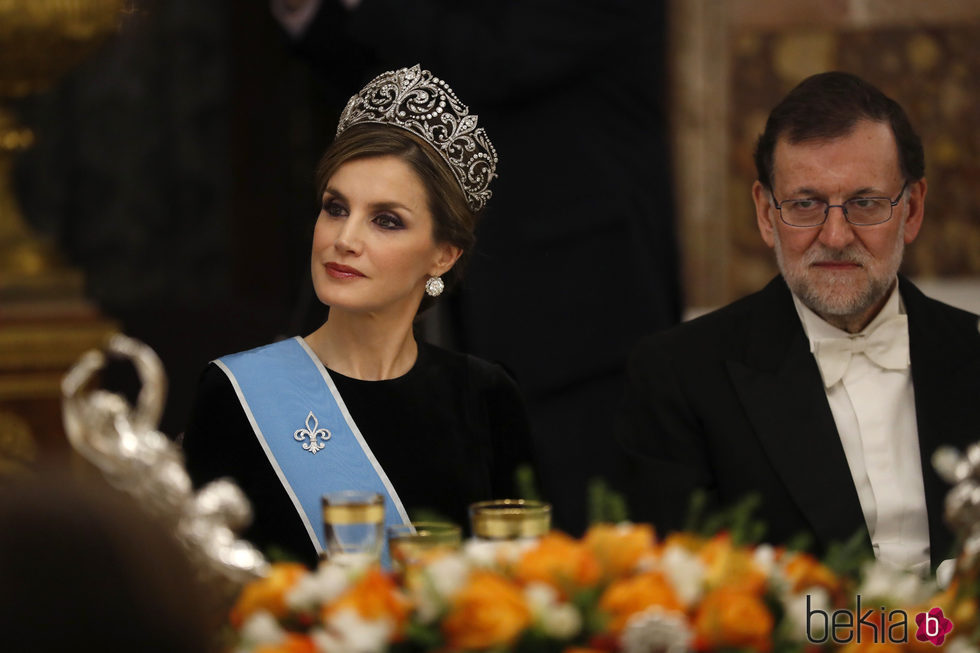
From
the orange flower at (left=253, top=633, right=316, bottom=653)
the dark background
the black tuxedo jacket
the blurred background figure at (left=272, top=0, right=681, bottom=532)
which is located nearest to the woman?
the black tuxedo jacket

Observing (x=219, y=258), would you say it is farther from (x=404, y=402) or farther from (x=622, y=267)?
(x=404, y=402)

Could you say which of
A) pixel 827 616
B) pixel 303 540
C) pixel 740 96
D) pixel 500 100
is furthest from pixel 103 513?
pixel 740 96

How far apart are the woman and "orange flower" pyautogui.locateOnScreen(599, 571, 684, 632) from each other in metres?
1.01

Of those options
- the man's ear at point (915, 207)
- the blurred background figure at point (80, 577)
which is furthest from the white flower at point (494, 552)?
the man's ear at point (915, 207)

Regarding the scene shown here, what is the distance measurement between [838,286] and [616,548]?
4.17 feet

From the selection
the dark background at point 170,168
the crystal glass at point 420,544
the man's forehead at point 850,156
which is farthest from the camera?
the dark background at point 170,168

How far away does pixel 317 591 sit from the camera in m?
1.62

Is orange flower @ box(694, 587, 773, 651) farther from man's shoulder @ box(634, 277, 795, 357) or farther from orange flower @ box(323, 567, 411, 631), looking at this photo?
man's shoulder @ box(634, 277, 795, 357)

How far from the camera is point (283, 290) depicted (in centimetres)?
552

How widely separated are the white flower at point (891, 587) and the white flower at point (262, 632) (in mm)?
602

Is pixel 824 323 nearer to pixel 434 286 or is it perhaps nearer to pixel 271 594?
pixel 434 286

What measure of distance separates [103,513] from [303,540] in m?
1.36

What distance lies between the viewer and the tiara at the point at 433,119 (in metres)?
2.71

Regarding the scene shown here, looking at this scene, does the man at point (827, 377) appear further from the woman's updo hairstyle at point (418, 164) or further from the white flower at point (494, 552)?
the white flower at point (494, 552)
